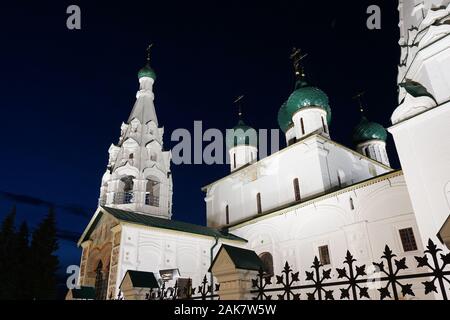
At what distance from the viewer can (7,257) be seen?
24.8 meters

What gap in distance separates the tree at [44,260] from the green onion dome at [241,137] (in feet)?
59.0

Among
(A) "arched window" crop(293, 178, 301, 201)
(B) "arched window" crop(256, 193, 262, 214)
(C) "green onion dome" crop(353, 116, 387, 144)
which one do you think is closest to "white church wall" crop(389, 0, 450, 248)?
(A) "arched window" crop(293, 178, 301, 201)

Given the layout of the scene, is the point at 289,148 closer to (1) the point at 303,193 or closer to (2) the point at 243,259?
(1) the point at 303,193

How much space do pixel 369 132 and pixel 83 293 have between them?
65.1ft

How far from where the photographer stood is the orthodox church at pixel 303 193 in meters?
9.85

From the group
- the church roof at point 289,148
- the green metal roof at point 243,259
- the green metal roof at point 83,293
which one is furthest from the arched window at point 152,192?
the green metal roof at point 243,259

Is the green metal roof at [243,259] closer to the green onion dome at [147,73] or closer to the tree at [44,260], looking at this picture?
the tree at [44,260]

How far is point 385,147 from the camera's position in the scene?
2277cm

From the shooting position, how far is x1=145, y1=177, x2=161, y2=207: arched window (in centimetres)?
2275

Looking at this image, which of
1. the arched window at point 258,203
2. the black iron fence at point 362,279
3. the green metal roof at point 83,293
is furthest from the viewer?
the arched window at point 258,203

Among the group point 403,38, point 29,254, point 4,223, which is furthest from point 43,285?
point 403,38

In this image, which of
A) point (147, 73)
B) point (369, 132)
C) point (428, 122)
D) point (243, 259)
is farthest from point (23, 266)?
point (428, 122)
